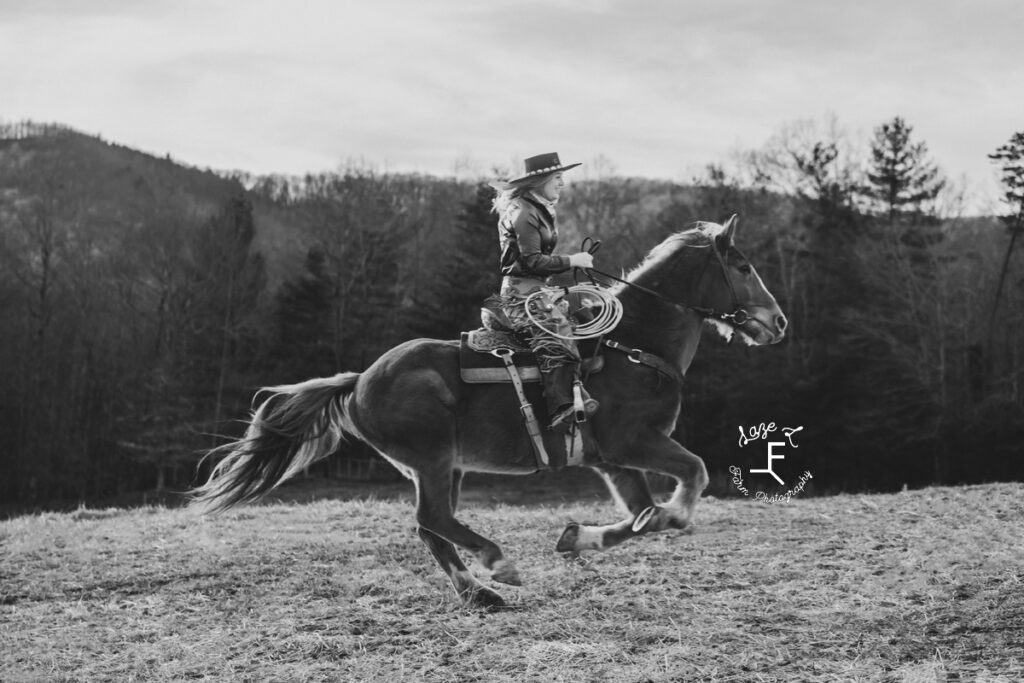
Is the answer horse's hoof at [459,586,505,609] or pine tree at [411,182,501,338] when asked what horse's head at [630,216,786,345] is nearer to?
horse's hoof at [459,586,505,609]

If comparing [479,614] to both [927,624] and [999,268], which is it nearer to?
[927,624]

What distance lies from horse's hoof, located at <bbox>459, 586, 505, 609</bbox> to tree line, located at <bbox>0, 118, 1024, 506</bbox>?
3065cm

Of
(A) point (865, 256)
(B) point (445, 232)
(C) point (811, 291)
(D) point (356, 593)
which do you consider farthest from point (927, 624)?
(B) point (445, 232)

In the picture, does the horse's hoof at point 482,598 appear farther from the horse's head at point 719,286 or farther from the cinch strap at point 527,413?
the horse's head at point 719,286

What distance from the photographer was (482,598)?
823 cm

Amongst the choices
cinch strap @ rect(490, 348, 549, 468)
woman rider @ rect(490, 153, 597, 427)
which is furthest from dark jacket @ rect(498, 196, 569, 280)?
cinch strap @ rect(490, 348, 549, 468)

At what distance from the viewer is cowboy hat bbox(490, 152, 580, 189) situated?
25.8 feet

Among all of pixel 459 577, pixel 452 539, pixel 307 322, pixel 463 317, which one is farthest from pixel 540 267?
pixel 307 322

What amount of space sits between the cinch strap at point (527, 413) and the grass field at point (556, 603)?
1.24 m

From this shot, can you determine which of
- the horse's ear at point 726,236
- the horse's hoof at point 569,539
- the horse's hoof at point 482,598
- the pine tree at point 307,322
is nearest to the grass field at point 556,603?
the horse's hoof at point 482,598

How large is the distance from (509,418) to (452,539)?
989 mm

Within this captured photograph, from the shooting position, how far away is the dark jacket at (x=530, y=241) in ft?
25.4

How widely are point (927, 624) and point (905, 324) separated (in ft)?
119

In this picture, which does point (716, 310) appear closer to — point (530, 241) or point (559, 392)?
point (559, 392)
